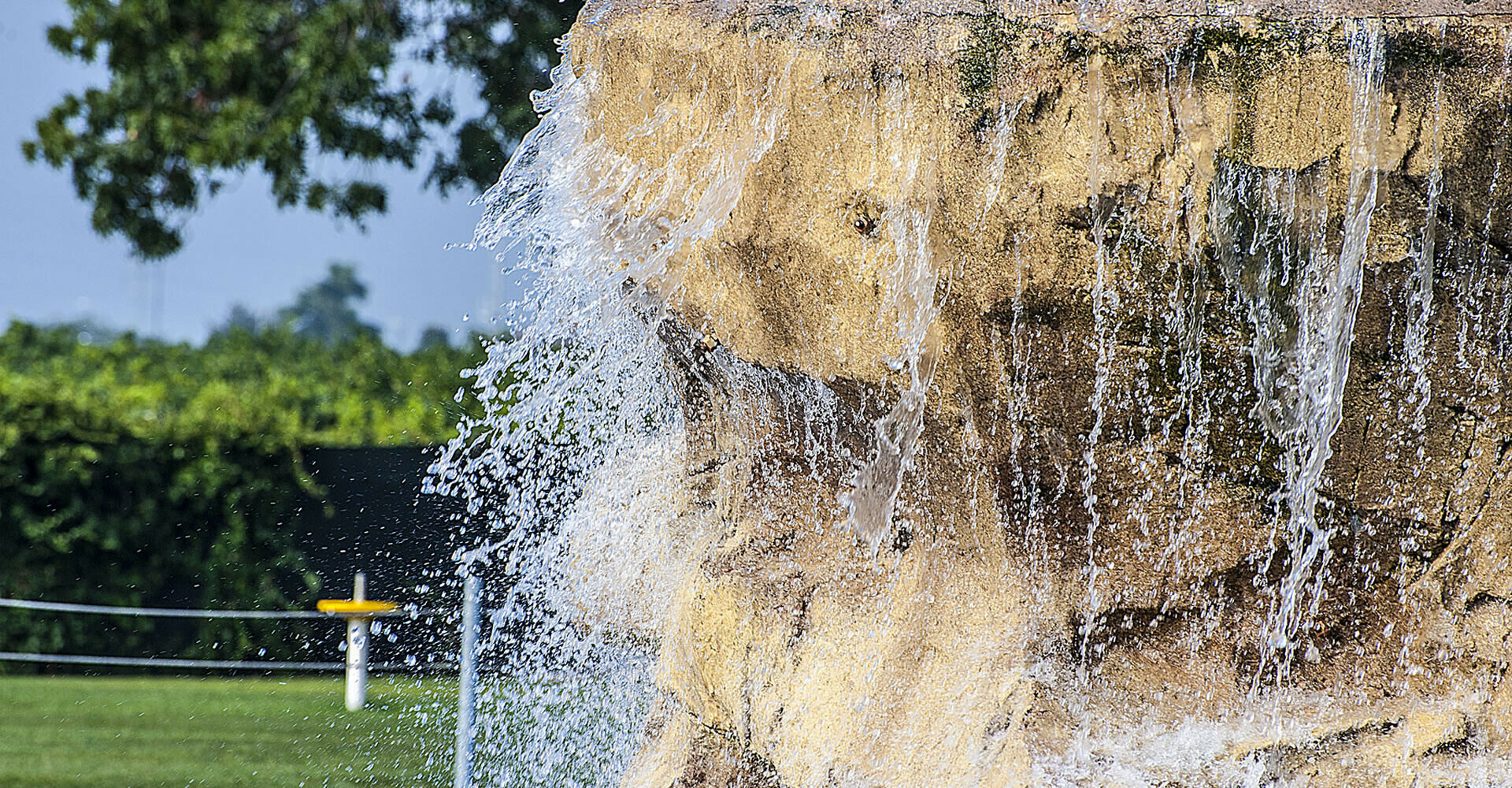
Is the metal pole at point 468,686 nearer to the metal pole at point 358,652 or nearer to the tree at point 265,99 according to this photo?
the metal pole at point 358,652

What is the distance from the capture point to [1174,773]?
7.95 feet

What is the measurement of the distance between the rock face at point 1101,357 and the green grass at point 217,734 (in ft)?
11.2

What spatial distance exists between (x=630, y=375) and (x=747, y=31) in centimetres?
104

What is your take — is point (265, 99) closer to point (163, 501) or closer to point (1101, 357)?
point (163, 501)

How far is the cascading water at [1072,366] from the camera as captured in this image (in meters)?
2.17

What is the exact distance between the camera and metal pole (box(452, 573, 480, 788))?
13.8ft

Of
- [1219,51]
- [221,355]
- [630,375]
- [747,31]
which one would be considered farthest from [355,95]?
[1219,51]

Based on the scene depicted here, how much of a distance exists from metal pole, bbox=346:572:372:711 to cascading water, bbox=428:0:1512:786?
3057 millimetres

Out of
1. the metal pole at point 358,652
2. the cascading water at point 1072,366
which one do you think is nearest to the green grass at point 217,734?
the metal pole at point 358,652

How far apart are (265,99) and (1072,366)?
8.84 metres

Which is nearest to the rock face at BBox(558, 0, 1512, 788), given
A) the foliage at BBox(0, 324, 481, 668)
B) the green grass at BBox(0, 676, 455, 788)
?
the green grass at BBox(0, 676, 455, 788)

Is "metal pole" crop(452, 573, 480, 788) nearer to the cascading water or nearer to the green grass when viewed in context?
the green grass

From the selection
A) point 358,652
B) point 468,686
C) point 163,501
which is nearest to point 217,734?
point 358,652

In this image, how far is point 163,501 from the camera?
855 cm
